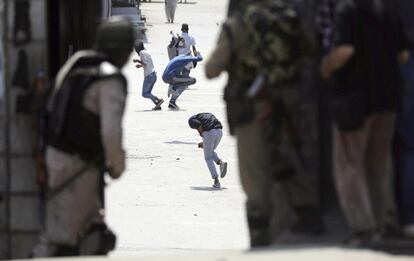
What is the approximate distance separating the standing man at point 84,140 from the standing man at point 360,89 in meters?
1.30

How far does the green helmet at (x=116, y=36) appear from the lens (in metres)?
8.95

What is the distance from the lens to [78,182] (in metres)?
9.14

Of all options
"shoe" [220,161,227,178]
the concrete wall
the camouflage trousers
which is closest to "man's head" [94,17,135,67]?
the concrete wall

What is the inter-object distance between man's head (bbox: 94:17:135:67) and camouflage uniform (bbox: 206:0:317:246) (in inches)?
23.0

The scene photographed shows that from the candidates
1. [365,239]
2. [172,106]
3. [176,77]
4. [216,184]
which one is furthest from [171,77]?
[365,239]

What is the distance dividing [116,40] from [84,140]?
642 mm

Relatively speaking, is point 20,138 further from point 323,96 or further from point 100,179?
point 323,96

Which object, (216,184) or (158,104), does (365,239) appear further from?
(158,104)

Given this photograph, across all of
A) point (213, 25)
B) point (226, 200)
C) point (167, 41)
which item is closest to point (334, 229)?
point (226, 200)

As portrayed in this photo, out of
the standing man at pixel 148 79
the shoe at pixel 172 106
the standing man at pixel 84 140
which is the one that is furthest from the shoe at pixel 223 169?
the standing man at pixel 84 140

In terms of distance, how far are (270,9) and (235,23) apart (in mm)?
244

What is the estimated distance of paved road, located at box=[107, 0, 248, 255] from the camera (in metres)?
16.1

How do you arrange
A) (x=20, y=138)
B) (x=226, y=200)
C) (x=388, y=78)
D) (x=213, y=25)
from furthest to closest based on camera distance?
(x=213, y=25) < (x=226, y=200) < (x=20, y=138) < (x=388, y=78)

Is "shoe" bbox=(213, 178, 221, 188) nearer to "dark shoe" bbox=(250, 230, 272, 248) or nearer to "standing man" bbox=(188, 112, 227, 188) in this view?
"standing man" bbox=(188, 112, 227, 188)
